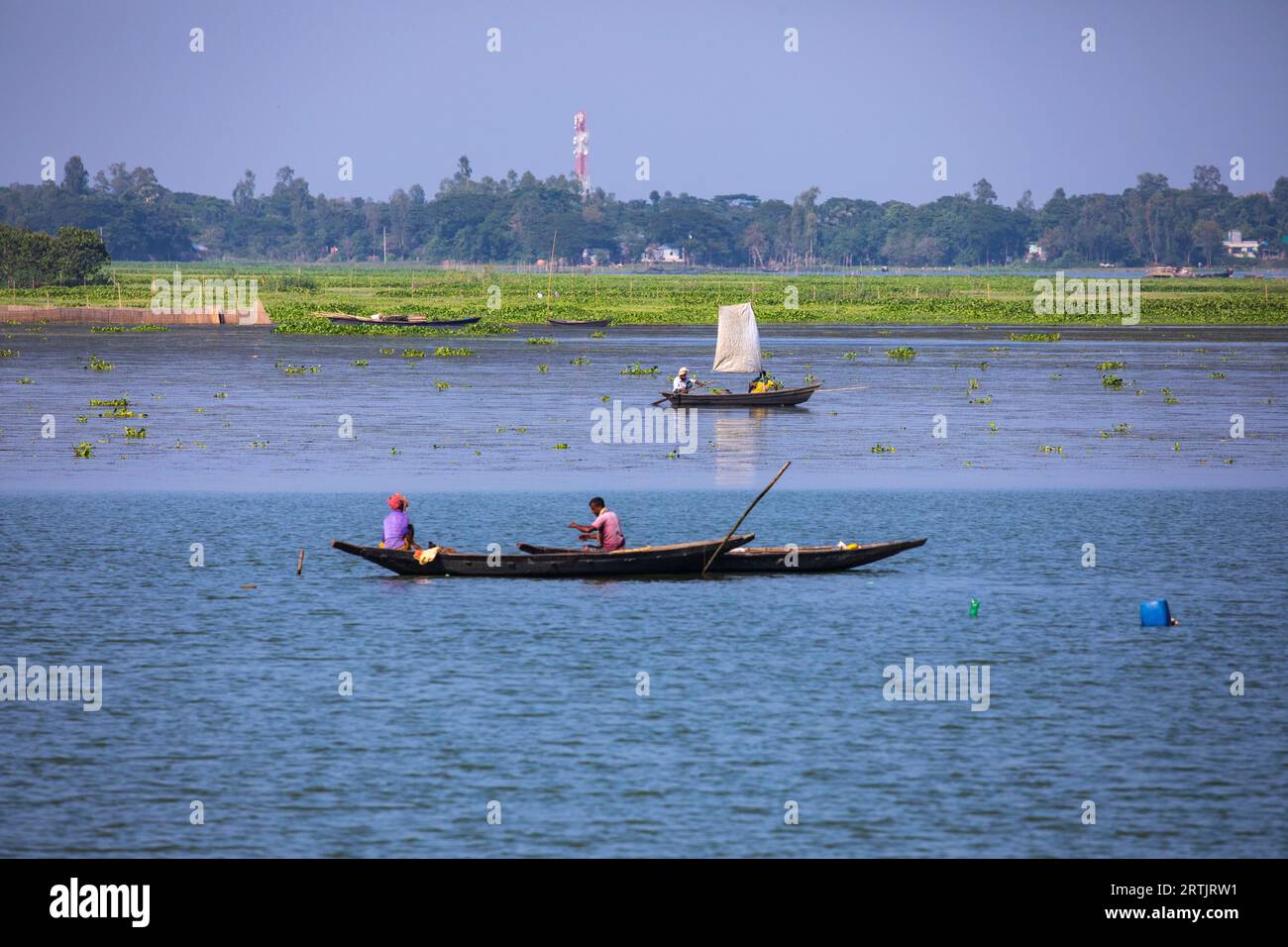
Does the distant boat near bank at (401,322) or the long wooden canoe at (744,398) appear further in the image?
the distant boat near bank at (401,322)

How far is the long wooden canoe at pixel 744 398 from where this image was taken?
72.1 metres

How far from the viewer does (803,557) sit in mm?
37344

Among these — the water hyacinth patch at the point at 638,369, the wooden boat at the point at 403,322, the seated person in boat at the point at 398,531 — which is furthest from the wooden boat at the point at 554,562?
the wooden boat at the point at 403,322

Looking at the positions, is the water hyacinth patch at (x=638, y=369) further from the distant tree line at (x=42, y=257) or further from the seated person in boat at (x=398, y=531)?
the distant tree line at (x=42, y=257)

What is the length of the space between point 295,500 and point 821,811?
95.3 feet

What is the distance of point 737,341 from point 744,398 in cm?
333

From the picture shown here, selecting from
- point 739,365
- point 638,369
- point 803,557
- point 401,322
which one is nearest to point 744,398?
point 739,365

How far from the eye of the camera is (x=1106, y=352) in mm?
114750

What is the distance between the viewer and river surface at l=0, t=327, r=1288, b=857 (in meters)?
22.4

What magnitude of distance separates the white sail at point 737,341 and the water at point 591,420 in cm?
234

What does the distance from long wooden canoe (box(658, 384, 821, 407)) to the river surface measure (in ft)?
26.3
